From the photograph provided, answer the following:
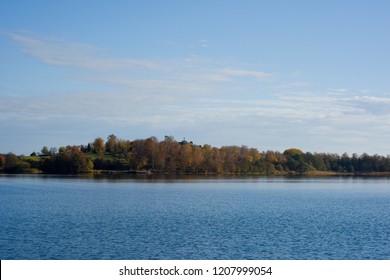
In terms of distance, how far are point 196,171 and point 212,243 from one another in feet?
514

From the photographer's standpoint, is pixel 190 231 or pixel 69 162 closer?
pixel 190 231

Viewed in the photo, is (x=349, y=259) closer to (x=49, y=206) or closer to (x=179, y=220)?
(x=179, y=220)

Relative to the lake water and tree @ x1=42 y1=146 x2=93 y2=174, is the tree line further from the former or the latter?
the lake water

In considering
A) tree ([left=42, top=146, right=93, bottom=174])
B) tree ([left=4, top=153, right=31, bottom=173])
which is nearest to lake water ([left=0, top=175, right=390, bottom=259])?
tree ([left=42, top=146, right=93, bottom=174])

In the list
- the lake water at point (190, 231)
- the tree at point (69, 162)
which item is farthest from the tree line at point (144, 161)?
the lake water at point (190, 231)

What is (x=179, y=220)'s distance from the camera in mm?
41969

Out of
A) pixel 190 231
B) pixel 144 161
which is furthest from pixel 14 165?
pixel 190 231

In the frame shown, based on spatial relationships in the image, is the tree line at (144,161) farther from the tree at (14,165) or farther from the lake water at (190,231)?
the lake water at (190,231)

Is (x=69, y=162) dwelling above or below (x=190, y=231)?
above

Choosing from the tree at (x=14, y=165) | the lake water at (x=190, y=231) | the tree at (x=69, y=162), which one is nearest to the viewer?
the lake water at (x=190, y=231)

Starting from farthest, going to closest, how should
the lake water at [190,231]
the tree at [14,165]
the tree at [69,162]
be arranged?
the tree at [14,165] < the tree at [69,162] < the lake water at [190,231]

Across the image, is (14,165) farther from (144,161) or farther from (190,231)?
(190,231)

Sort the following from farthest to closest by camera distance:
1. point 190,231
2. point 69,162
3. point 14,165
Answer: point 14,165
point 69,162
point 190,231
